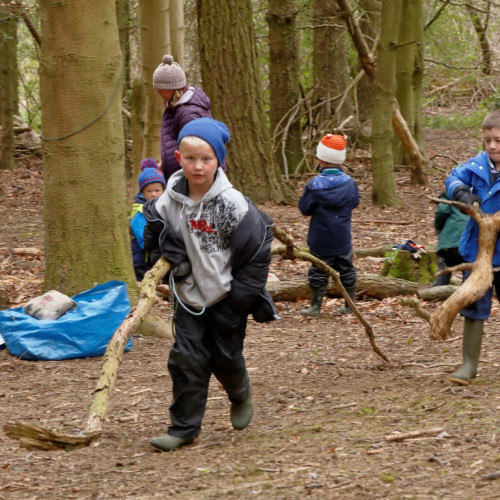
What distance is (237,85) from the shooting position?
40.0 feet

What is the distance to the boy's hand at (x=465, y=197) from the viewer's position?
490cm

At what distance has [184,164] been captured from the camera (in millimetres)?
4133

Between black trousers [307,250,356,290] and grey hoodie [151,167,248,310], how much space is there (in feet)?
12.3

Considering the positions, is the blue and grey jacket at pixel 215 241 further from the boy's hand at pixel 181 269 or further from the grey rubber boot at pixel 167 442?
the grey rubber boot at pixel 167 442

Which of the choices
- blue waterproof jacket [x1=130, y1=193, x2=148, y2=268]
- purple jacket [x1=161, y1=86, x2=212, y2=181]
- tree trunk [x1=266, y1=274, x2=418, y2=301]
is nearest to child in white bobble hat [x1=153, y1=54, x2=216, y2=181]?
purple jacket [x1=161, y1=86, x2=212, y2=181]

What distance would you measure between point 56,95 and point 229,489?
3.99 metres

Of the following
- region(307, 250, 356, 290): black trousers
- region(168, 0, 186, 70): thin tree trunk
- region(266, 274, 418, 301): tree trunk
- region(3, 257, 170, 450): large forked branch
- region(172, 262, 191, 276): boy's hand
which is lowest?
region(266, 274, 418, 301): tree trunk

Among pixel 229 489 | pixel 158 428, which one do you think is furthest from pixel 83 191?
pixel 229 489

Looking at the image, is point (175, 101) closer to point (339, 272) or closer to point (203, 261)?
point (339, 272)

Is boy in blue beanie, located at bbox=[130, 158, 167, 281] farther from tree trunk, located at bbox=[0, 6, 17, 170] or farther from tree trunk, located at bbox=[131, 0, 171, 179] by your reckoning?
tree trunk, located at bbox=[0, 6, 17, 170]

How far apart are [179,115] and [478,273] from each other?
3459 millimetres

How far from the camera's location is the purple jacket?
731 cm

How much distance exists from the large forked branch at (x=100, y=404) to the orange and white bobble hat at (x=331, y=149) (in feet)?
12.7

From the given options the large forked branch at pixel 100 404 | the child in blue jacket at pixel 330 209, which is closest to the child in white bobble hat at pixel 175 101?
the child in blue jacket at pixel 330 209
